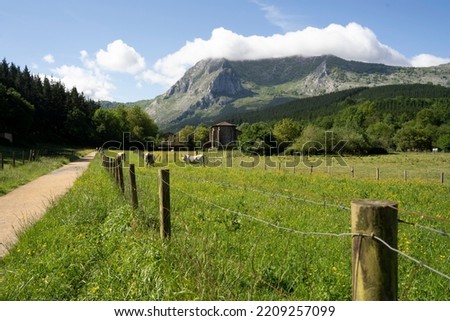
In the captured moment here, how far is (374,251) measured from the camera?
107 inches

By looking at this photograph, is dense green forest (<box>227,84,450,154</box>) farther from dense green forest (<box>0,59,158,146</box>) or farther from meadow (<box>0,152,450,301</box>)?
meadow (<box>0,152,450,301</box>)

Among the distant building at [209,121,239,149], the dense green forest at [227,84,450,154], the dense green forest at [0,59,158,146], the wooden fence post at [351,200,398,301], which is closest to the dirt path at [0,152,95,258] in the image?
the wooden fence post at [351,200,398,301]

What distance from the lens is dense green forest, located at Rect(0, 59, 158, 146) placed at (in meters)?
77.9

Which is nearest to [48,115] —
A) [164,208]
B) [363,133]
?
[363,133]

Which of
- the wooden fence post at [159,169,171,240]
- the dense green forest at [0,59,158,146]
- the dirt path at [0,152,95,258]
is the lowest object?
the dirt path at [0,152,95,258]

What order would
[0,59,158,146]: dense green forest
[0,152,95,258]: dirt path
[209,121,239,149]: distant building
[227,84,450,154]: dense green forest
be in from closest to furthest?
[0,152,95,258]: dirt path → [0,59,158,146]: dense green forest → [227,84,450,154]: dense green forest → [209,121,239,149]: distant building

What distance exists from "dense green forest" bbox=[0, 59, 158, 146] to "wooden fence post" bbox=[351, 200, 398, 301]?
82264 millimetres

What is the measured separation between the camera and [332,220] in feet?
34.3

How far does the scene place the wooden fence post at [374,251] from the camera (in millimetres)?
2688

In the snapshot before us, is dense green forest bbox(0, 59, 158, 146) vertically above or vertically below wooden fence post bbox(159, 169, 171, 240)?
above

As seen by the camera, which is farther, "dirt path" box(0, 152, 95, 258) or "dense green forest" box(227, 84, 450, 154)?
"dense green forest" box(227, 84, 450, 154)
